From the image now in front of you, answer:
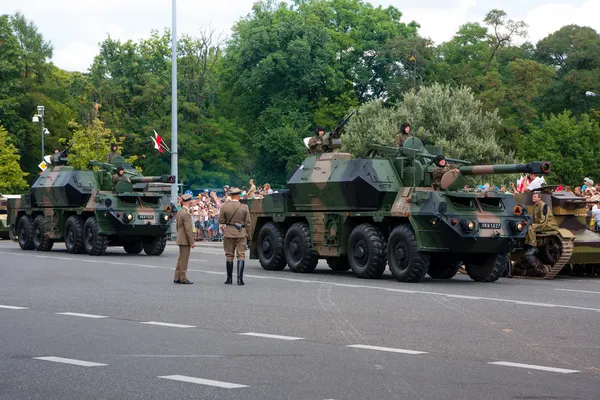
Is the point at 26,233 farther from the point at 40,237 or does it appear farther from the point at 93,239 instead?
the point at 93,239

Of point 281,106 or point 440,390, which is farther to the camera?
point 281,106

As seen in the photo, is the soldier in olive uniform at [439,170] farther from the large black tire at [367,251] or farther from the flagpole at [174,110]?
the flagpole at [174,110]

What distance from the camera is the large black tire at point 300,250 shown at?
2527 centimetres

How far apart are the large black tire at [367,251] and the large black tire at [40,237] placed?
14.8 meters

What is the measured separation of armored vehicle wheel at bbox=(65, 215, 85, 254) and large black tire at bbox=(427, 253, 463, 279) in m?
12.8

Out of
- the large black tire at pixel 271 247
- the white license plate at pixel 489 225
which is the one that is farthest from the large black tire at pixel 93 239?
the white license plate at pixel 489 225

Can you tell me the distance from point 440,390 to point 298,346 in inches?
120

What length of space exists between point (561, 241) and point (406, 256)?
3.76 meters

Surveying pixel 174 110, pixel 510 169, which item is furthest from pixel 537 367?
pixel 174 110

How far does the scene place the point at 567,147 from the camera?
230 ft

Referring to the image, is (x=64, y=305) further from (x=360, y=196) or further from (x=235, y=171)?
(x=235, y=171)

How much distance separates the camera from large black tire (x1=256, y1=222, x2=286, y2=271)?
2622 cm

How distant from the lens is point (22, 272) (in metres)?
25.2

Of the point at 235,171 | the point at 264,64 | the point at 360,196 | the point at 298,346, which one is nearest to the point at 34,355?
the point at 298,346
